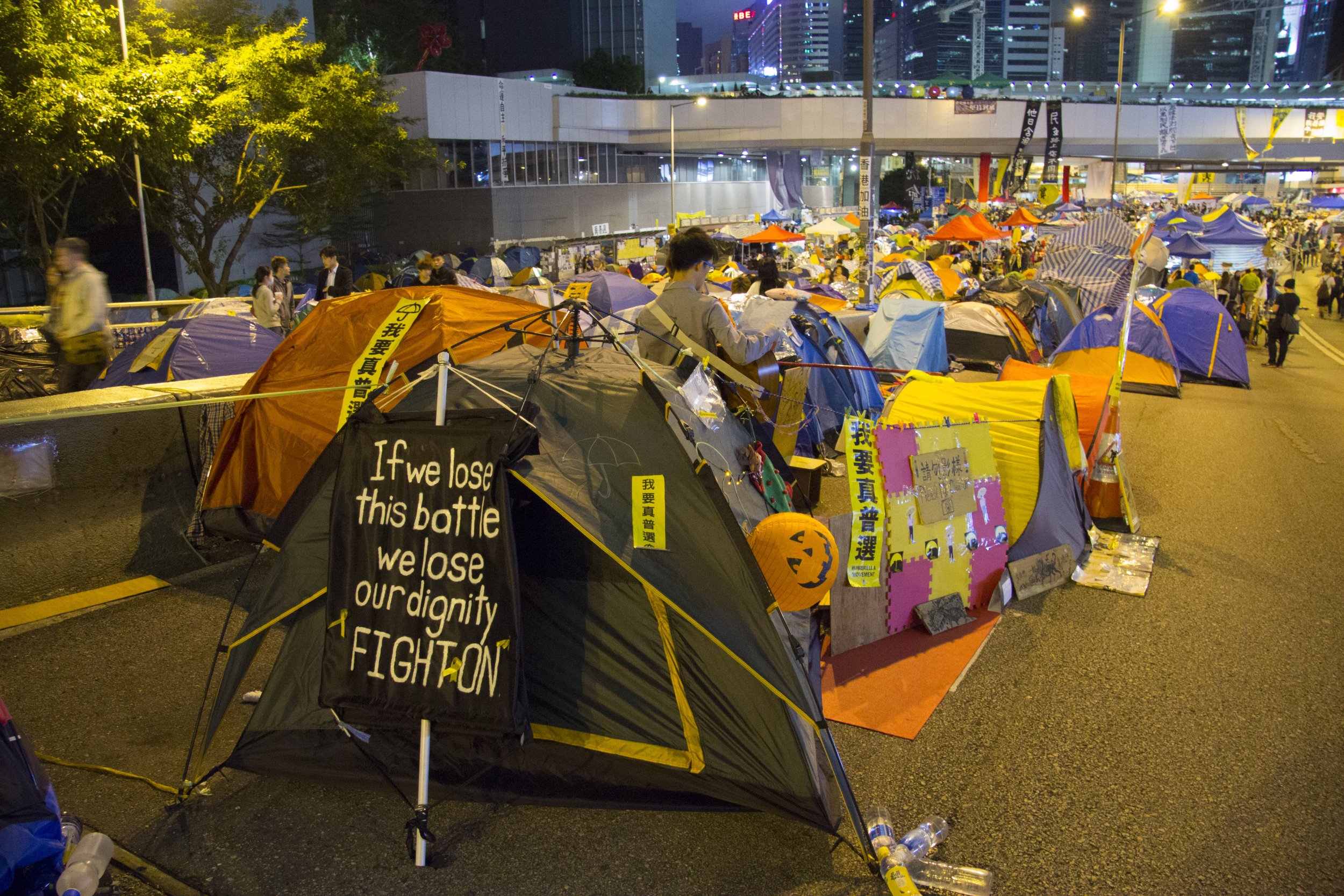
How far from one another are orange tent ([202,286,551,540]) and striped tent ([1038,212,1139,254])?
10414 millimetres

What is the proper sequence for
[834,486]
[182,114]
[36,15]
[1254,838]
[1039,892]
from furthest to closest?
[182,114]
[36,15]
[834,486]
[1254,838]
[1039,892]

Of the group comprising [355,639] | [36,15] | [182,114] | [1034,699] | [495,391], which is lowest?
[1034,699]

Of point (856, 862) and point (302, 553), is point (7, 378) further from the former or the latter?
point (856, 862)

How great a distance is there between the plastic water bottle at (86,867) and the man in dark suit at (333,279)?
31.5 feet

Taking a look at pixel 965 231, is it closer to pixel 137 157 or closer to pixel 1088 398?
pixel 1088 398

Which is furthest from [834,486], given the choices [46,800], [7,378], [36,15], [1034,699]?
[36,15]

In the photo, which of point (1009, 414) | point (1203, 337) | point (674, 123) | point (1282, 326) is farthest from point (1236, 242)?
point (674, 123)

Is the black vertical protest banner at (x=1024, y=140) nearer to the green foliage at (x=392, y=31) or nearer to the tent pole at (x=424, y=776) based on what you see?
the green foliage at (x=392, y=31)

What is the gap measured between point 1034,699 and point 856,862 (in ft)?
5.68

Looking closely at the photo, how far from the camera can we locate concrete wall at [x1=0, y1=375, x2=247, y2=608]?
548cm

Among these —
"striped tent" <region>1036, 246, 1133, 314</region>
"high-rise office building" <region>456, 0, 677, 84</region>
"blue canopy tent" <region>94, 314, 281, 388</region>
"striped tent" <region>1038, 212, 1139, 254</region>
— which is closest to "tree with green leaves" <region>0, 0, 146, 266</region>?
"blue canopy tent" <region>94, 314, 281, 388</region>

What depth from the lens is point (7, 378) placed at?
9266 millimetres

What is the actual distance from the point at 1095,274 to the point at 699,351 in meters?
8.86

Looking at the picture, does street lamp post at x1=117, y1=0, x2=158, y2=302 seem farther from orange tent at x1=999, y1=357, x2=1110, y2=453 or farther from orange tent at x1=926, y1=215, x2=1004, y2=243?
orange tent at x1=926, y1=215, x2=1004, y2=243
